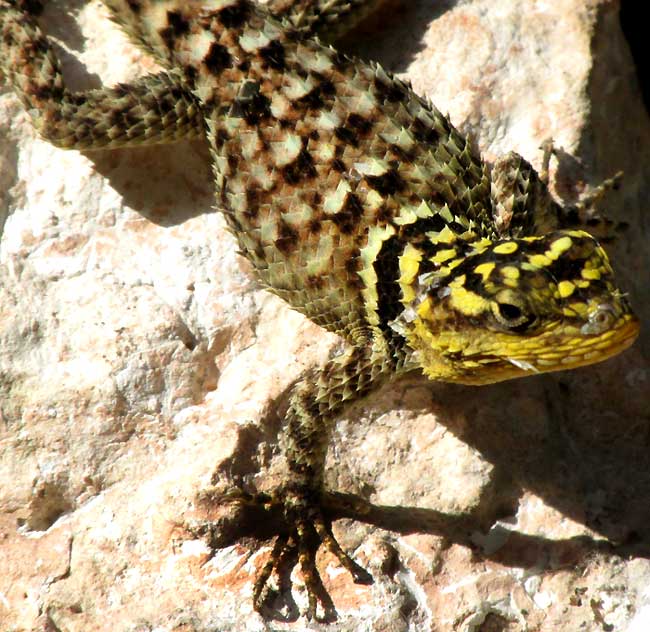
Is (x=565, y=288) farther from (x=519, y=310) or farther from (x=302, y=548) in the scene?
(x=302, y=548)

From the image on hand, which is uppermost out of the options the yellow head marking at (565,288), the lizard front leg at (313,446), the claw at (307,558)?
the yellow head marking at (565,288)

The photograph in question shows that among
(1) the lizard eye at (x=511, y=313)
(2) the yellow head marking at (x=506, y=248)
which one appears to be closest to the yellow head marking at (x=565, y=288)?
(1) the lizard eye at (x=511, y=313)

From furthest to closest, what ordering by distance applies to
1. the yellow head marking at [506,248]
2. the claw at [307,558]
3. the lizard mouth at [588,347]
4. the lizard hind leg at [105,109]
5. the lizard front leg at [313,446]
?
the lizard hind leg at [105,109] < the lizard front leg at [313,446] < the claw at [307,558] < the yellow head marking at [506,248] < the lizard mouth at [588,347]

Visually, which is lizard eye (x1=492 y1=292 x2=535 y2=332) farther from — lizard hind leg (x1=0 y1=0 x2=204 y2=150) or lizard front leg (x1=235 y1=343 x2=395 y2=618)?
lizard hind leg (x1=0 y1=0 x2=204 y2=150)

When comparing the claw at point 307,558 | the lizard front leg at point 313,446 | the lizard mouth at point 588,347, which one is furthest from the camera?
the lizard front leg at point 313,446

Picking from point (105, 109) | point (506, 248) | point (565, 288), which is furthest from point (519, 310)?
point (105, 109)

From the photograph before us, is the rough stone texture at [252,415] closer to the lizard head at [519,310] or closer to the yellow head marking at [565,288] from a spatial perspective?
the lizard head at [519,310]

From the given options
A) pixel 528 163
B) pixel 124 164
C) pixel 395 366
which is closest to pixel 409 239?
pixel 395 366

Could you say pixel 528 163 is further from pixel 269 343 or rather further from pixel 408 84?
pixel 269 343
